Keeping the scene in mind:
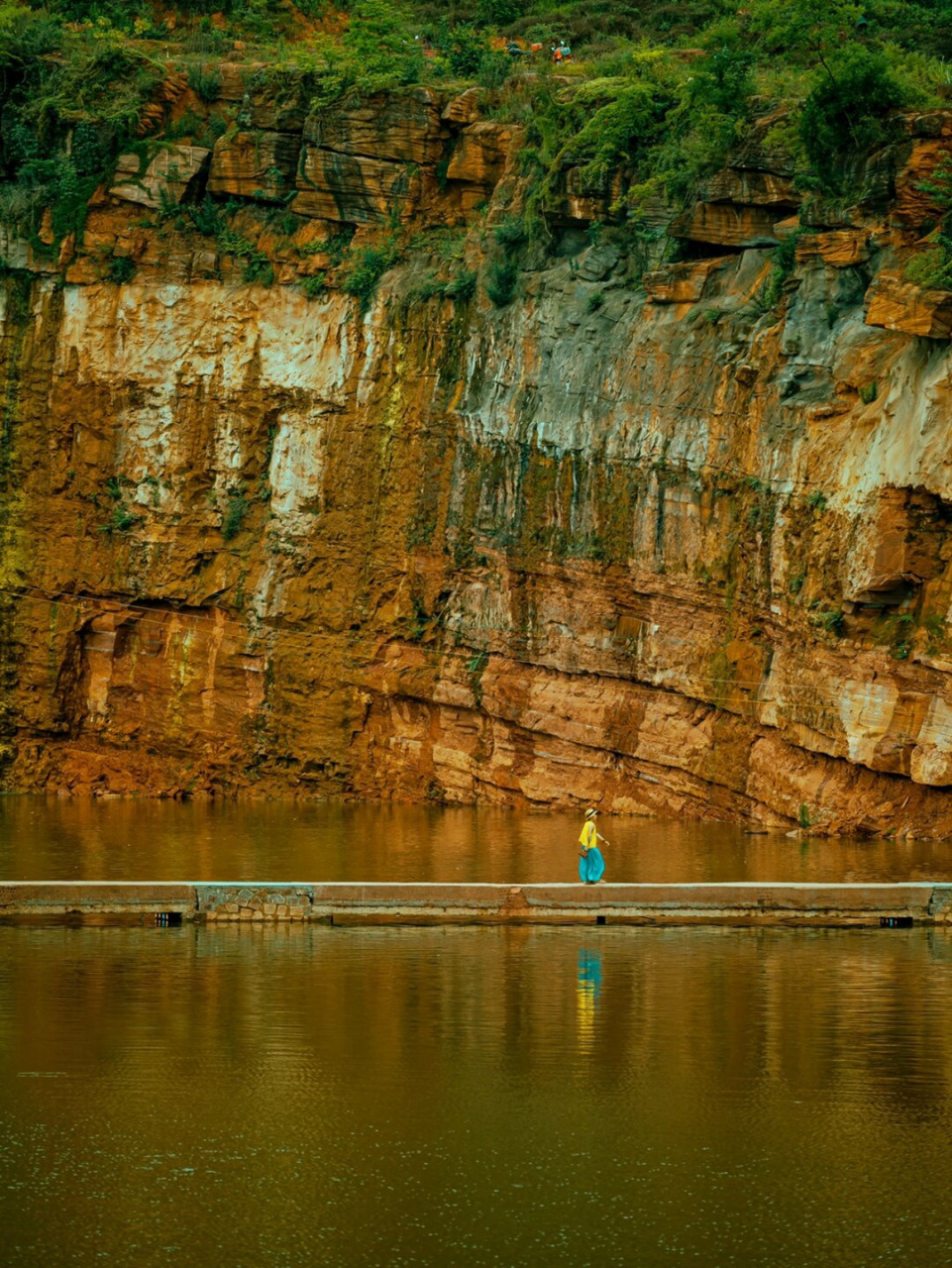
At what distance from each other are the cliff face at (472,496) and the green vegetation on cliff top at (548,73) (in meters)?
0.92

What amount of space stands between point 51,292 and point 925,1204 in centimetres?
3960

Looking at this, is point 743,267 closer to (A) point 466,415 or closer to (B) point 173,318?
(A) point 466,415

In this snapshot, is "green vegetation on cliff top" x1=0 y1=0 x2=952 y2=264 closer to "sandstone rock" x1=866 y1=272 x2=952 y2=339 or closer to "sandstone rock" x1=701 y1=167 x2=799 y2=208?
"sandstone rock" x1=701 y1=167 x2=799 y2=208

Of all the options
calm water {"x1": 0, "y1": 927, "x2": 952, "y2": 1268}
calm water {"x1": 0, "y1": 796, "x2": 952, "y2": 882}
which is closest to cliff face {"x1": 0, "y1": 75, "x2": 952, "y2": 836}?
calm water {"x1": 0, "y1": 796, "x2": 952, "y2": 882}

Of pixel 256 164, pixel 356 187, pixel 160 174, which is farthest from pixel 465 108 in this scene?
pixel 160 174

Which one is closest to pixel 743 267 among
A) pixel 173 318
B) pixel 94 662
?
pixel 173 318

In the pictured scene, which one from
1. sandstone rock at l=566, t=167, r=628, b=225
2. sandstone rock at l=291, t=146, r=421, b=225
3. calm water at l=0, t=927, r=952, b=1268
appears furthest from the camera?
sandstone rock at l=291, t=146, r=421, b=225

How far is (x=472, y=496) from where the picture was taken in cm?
4600

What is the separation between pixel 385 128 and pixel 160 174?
19.2 feet

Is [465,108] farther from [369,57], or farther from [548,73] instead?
[369,57]

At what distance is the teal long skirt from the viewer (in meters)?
28.6

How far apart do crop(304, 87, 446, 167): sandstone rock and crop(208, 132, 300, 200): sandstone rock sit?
3.47 feet

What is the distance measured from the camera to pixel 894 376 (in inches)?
1449

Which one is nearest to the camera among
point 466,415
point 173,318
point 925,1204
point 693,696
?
point 925,1204
